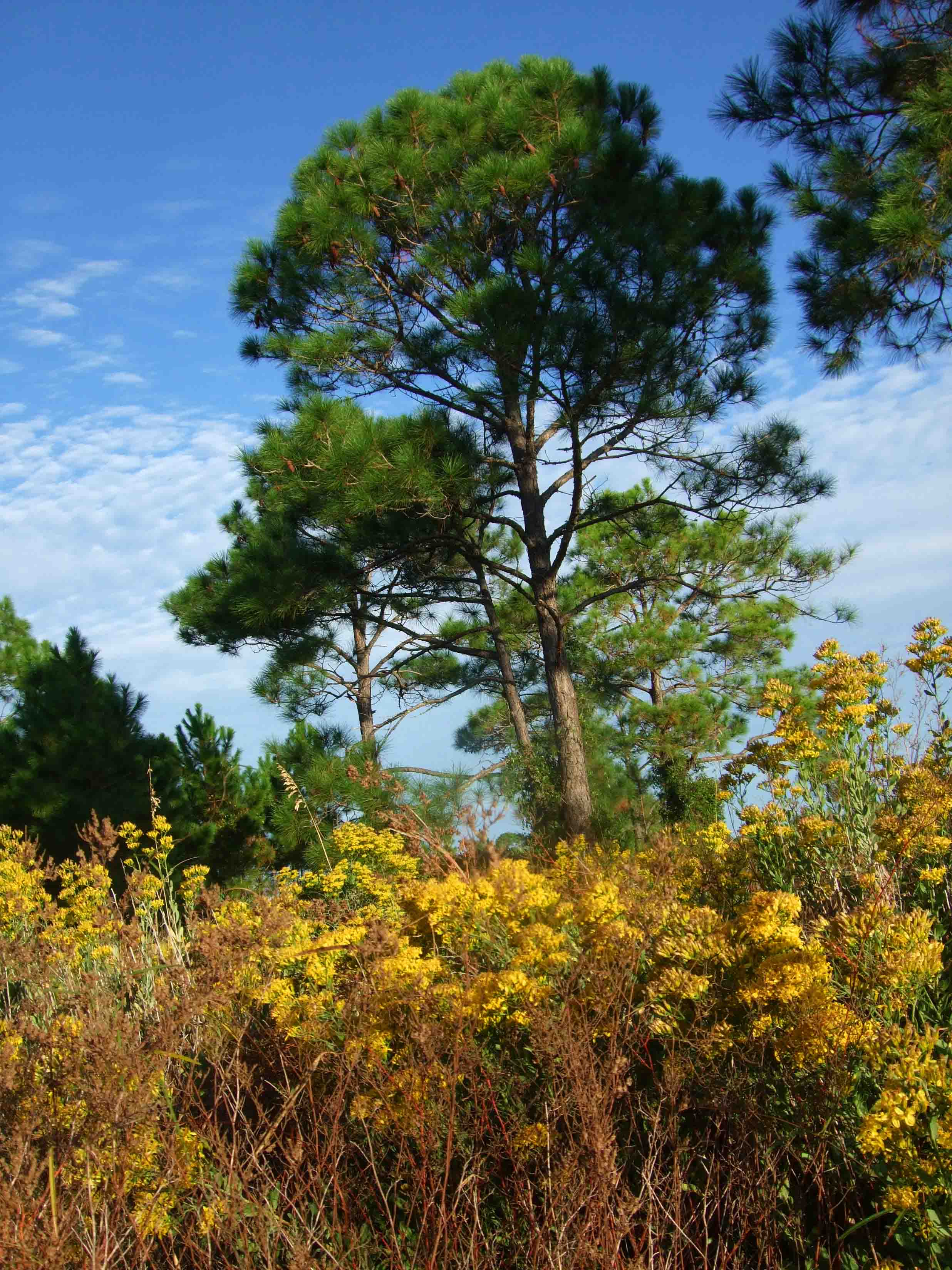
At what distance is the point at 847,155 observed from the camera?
741 cm

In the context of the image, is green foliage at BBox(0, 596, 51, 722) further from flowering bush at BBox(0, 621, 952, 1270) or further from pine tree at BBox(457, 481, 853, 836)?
flowering bush at BBox(0, 621, 952, 1270)

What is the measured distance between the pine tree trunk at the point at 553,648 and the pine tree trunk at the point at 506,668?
1.37 m

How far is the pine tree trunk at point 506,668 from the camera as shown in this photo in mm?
11500

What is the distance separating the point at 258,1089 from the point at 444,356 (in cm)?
827

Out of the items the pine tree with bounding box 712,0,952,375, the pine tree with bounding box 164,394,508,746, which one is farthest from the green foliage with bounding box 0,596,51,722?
the pine tree with bounding box 712,0,952,375

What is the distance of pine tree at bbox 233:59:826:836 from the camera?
8773 mm

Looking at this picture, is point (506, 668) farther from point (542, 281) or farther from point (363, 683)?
point (542, 281)

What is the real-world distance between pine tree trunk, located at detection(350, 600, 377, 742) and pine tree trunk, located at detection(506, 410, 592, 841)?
10.5 ft

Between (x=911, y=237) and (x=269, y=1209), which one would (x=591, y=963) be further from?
(x=911, y=237)

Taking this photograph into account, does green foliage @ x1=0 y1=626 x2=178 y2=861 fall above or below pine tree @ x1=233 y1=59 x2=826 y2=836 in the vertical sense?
below

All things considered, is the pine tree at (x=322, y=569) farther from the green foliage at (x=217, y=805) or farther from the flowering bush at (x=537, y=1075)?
the flowering bush at (x=537, y=1075)

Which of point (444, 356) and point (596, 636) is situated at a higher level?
point (444, 356)

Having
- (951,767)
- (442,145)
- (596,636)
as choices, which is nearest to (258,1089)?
(951,767)

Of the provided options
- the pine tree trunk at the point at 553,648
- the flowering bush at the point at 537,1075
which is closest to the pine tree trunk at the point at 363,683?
the pine tree trunk at the point at 553,648
